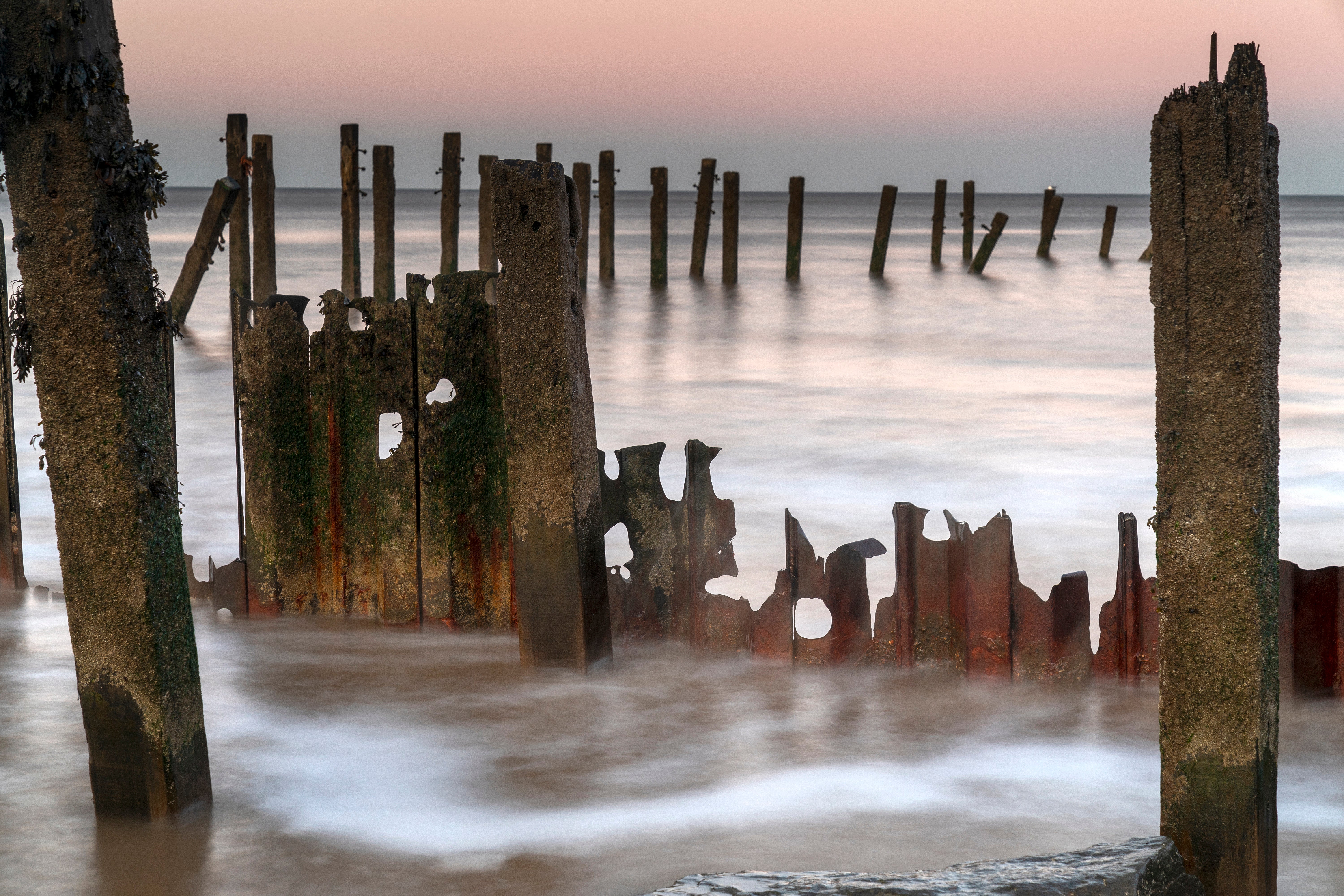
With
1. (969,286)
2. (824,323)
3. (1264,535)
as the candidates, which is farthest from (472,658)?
(969,286)

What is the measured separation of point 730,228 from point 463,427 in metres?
20.5

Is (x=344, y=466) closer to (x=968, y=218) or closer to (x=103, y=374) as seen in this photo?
(x=103, y=374)

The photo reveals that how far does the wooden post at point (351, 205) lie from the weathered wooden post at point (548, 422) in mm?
12983

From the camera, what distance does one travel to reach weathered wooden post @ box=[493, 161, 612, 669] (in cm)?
428

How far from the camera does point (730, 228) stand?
81.3ft

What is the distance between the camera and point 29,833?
11.1 feet

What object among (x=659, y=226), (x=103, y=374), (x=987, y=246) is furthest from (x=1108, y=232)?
(x=103, y=374)

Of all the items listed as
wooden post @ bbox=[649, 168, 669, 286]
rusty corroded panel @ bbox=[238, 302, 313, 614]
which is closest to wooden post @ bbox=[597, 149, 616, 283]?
wooden post @ bbox=[649, 168, 669, 286]

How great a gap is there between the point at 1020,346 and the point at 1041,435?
21.7 feet

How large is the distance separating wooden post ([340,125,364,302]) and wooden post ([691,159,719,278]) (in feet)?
21.3

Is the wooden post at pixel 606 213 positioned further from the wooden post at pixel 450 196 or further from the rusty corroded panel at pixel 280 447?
the rusty corroded panel at pixel 280 447

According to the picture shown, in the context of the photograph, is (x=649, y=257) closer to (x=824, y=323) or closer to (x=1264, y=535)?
(x=824, y=323)

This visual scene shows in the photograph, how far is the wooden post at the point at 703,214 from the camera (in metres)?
22.6

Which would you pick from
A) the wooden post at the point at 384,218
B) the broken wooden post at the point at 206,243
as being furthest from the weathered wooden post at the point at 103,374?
the wooden post at the point at 384,218
